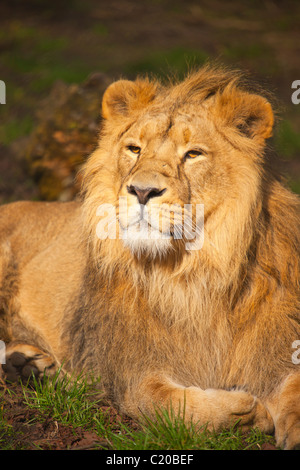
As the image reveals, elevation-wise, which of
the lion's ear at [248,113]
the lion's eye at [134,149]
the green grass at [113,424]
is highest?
the lion's ear at [248,113]

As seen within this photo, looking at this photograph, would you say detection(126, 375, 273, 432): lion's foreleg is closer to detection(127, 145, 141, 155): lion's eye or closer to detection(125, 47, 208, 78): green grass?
detection(127, 145, 141, 155): lion's eye

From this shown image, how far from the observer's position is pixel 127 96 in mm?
4109

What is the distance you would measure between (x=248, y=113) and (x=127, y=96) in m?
0.82

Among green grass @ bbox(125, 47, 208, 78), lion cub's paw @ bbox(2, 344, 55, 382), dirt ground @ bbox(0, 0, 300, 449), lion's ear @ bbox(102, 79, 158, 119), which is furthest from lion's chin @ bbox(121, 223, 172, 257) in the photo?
green grass @ bbox(125, 47, 208, 78)

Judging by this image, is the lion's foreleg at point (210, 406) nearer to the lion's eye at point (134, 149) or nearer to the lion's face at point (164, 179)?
the lion's face at point (164, 179)

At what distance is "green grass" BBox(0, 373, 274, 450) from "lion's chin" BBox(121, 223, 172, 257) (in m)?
0.92

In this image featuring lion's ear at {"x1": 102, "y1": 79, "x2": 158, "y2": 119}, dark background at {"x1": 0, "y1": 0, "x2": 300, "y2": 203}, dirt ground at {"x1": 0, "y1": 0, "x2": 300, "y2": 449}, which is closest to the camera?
lion's ear at {"x1": 102, "y1": 79, "x2": 158, "y2": 119}

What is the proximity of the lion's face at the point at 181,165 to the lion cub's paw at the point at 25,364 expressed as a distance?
4.65ft

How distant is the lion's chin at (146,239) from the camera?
3.49 meters

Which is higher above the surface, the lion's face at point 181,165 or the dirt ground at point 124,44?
the dirt ground at point 124,44

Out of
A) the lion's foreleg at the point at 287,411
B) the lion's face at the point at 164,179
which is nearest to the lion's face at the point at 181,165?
the lion's face at the point at 164,179

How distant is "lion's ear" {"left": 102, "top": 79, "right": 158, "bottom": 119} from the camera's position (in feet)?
13.4

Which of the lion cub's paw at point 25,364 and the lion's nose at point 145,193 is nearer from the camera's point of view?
the lion's nose at point 145,193
